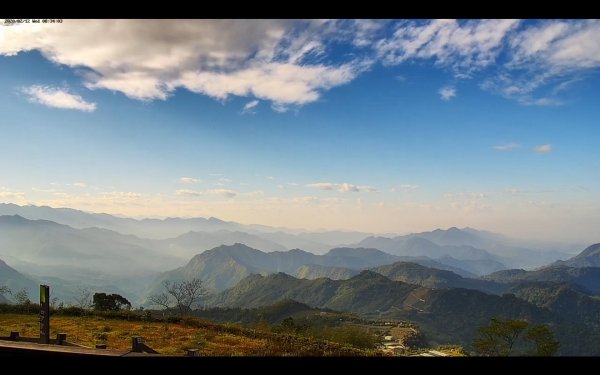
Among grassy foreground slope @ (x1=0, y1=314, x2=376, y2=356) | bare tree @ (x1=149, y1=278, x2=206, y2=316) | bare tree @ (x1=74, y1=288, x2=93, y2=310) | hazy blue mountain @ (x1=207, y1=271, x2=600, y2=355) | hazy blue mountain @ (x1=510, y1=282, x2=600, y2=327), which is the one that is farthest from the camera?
hazy blue mountain @ (x1=510, y1=282, x2=600, y2=327)

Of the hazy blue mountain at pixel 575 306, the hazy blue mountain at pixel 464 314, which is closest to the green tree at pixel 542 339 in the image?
the hazy blue mountain at pixel 464 314

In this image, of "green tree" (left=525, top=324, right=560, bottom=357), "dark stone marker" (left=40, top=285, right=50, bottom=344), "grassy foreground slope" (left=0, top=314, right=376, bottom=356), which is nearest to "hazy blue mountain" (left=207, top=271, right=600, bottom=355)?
"green tree" (left=525, top=324, right=560, bottom=357)

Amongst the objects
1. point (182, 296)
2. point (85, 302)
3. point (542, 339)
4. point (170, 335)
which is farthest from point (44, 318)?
point (542, 339)

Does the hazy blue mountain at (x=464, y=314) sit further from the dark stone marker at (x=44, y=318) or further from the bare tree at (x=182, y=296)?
the dark stone marker at (x=44, y=318)

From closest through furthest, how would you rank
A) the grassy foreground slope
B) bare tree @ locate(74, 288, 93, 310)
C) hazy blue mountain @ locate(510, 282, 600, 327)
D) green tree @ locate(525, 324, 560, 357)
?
1. the grassy foreground slope
2. bare tree @ locate(74, 288, 93, 310)
3. green tree @ locate(525, 324, 560, 357)
4. hazy blue mountain @ locate(510, 282, 600, 327)

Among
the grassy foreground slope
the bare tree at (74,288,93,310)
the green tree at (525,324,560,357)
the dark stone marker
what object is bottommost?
the green tree at (525,324,560,357)

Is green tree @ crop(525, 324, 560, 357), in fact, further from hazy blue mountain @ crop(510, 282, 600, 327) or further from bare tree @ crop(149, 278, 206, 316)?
hazy blue mountain @ crop(510, 282, 600, 327)

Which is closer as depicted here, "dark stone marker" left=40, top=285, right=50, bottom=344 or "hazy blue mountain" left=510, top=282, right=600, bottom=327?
"dark stone marker" left=40, top=285, right=50, bottom=344
